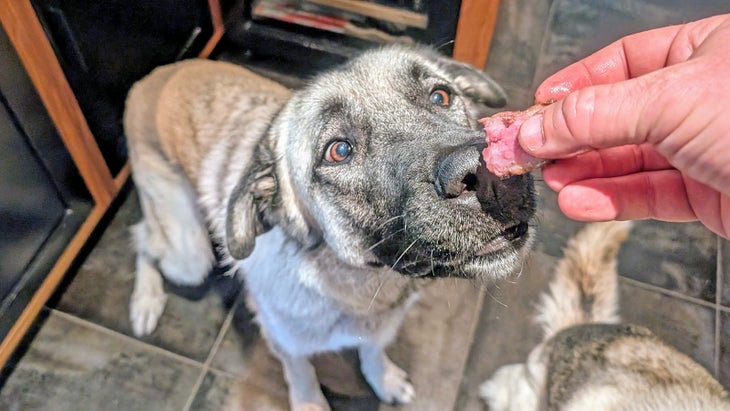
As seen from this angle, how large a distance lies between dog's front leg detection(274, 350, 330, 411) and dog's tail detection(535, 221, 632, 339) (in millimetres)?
854

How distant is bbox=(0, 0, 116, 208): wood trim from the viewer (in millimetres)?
1682

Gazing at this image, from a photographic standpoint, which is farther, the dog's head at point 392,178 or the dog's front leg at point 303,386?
the dog's front leg at point 303,386

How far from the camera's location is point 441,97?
1512 mm

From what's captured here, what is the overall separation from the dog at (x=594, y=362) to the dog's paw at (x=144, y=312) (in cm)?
131

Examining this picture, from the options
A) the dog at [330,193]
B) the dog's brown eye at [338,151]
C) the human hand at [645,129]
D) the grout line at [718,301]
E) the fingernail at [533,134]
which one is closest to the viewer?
the human hand at [645,129]

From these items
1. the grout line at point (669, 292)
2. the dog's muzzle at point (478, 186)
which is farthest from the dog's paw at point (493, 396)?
the dog's muzzle at point (478, 186)

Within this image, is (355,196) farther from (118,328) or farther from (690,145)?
(118,328)

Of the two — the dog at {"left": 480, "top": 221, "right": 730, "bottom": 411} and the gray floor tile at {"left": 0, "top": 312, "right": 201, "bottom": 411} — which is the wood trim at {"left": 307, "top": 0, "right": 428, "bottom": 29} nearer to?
the dog at {"left": 480, "top": 221, "right": 730, "bottom": 411}

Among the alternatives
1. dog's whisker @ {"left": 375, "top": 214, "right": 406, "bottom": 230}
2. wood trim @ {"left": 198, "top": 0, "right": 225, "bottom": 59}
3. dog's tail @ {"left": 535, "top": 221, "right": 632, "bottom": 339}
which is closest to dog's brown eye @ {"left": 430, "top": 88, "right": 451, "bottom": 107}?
dog's whisker @ {"left": 375, "top": 214, "right": 406, "bottom": 230}

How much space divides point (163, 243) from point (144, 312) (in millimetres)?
292

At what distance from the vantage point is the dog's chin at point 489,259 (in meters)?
1.19

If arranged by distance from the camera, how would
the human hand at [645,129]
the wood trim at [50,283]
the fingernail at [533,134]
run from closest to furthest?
the human hand at [645,129]
the fingernail at [533,134]
the wood trim at [50,283]

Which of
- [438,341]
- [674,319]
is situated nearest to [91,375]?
[438,341]

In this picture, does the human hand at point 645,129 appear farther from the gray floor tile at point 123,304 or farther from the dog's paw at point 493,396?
the gray floor tile at point 123,304
